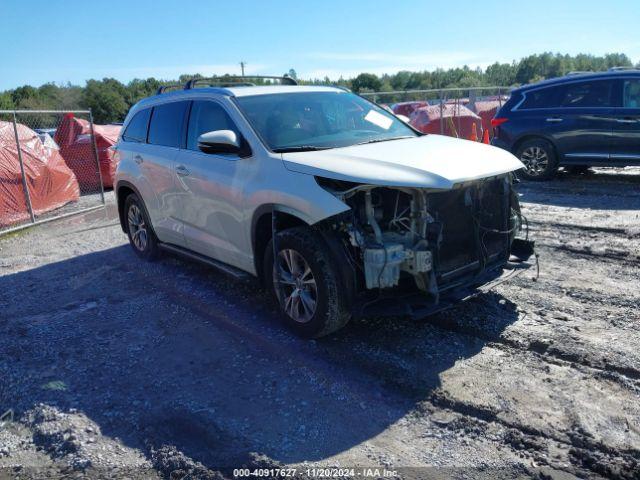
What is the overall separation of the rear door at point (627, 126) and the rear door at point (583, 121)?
0.11 meters

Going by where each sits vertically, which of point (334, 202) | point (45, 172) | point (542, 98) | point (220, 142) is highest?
point (542, 98)

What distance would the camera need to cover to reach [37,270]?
729cm

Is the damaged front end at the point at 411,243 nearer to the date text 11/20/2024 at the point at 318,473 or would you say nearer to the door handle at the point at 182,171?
the date text 11/20/2024 at the point at 318,473

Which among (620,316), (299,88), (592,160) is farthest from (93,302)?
(592,160)

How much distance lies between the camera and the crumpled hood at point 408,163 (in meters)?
3.78

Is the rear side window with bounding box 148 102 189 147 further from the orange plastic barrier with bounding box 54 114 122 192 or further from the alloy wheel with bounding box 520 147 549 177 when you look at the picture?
the orange plastic barrier with bounding box 54 114 122 192

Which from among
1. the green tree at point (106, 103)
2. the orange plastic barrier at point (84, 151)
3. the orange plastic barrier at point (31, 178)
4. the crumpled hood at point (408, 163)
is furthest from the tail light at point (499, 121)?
the green tree at point (106, 103)

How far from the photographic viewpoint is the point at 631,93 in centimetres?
980

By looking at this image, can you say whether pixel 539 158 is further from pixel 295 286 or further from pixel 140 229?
pixel 295 286

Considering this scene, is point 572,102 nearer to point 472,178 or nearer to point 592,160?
point 592,160

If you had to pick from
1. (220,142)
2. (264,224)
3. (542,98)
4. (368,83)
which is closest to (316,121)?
(220,142)

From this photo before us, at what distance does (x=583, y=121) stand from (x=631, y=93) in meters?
0.87

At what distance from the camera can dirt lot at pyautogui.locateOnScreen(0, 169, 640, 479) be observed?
312 centimetres

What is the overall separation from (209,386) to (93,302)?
8.25 feet
